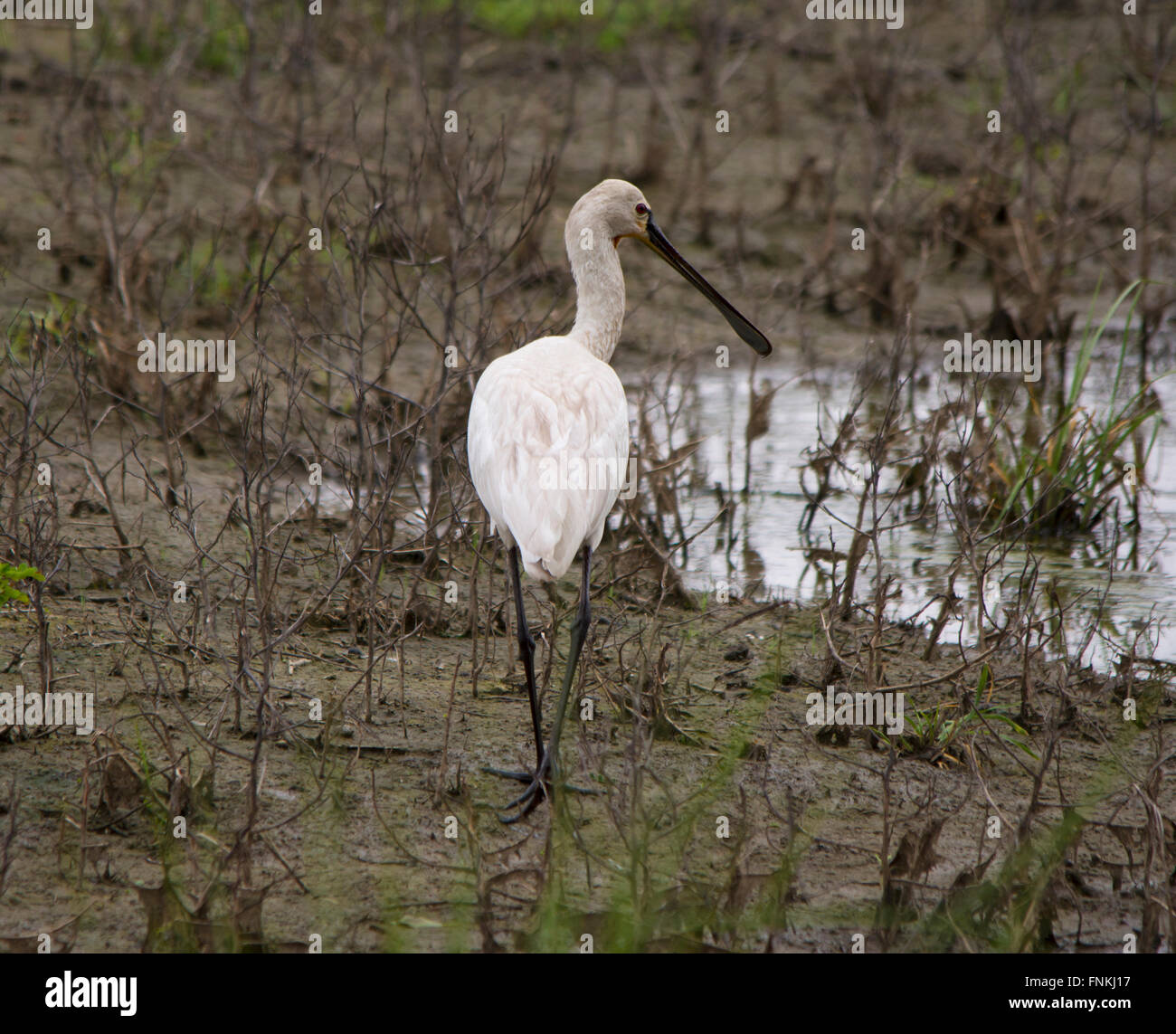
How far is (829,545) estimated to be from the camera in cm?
621

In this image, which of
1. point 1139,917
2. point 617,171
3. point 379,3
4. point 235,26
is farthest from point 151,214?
point 1139,917

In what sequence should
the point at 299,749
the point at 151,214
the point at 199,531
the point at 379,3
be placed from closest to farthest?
the point at 299,749 → the point at 199,531 → the point at 151,214 → the point at 379,3

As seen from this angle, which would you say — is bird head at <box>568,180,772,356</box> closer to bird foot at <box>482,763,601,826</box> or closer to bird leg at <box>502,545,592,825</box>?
bird leg at <box>502,545,592,825</box>

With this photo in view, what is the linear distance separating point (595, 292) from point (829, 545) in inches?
69.7

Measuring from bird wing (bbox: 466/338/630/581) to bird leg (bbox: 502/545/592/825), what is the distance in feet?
0.53

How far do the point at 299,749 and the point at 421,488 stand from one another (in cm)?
240

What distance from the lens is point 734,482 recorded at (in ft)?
22.5

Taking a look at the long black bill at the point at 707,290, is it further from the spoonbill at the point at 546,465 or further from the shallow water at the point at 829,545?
the spoonbill at the point at 546,465

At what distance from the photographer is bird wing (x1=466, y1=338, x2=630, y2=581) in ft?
13.0

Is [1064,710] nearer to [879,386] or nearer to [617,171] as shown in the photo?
[879,386]

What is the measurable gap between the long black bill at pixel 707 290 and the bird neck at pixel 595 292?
0.35 m

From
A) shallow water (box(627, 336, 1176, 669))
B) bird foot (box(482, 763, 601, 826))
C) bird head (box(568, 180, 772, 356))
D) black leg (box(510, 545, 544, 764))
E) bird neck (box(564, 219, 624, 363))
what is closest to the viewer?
bird foot (box(482, 763, 601, 826))

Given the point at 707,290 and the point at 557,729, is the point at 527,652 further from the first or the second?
the point at 707,290

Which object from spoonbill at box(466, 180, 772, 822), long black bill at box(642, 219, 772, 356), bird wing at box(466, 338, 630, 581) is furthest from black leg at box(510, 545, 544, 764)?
long black bill at box(642, 219, 772, 356)
